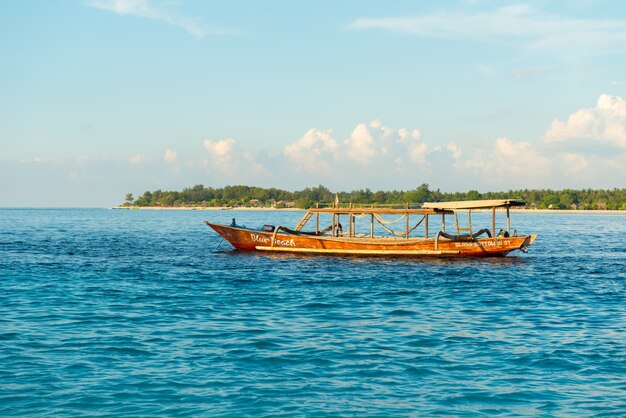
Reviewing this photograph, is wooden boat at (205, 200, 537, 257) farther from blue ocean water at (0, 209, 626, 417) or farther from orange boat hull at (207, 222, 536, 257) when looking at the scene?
blue ocean water at (0, 209, 626, 417)

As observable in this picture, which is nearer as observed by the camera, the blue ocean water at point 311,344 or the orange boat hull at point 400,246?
the blue ocean water at point 311,344

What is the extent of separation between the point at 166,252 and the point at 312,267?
53.6ft

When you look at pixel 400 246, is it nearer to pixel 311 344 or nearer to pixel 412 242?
pixel 412 242

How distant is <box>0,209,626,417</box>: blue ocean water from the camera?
1276 cm

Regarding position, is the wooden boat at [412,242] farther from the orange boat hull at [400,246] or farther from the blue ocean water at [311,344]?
the blue ocean water at [311,344]

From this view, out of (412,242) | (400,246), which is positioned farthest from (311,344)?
(400,246)

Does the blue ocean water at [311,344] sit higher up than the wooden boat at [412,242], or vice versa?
the wooden boat at [412,242]

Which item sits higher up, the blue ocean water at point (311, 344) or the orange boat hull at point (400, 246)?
the orange boat hull at point (400, 246)

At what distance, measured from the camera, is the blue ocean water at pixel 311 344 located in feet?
41.9

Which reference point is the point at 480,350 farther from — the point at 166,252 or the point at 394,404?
the point at 166,252

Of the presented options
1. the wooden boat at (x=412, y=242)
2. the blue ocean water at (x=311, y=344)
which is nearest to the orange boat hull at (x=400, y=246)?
the wooden boat at (x=412, y=242)

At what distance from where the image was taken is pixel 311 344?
17297 millimetres

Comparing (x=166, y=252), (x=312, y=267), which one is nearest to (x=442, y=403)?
(x=312, y=267)

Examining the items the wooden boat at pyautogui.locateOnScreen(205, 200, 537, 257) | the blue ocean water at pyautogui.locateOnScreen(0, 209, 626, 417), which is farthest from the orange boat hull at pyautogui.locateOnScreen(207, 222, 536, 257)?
the blue ocean water at pyautogui.locateOnScreen(0, 209, 626, 417)
